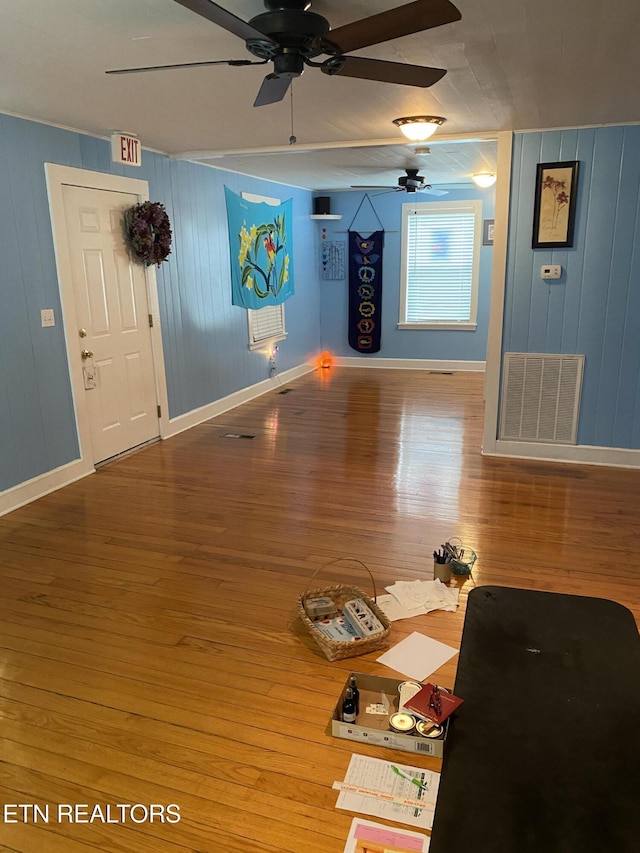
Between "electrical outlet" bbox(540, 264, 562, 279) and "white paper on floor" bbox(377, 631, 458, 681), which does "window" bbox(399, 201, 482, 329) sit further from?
"white paper on floor" bbox(377, 631, 458, 681)

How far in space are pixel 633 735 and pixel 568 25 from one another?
2530 mm

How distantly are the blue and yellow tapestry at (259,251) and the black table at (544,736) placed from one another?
17.1ft

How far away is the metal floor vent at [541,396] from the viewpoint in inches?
187

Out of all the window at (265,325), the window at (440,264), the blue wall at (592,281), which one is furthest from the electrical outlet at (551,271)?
the window at (440,264)

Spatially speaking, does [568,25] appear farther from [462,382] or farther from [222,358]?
[462,382]

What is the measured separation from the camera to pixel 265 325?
742 centimetres

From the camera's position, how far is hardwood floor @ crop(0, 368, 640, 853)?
74.5 inches

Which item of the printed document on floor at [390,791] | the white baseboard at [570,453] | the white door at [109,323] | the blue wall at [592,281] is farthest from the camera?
the white baseboard at [570,453]

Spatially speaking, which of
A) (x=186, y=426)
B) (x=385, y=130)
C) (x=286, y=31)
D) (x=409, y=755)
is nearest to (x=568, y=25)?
(x=286, y=31)

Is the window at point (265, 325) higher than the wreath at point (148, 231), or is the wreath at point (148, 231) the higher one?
the wreath at point (148, 231)

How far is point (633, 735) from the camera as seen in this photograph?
62.5 inches

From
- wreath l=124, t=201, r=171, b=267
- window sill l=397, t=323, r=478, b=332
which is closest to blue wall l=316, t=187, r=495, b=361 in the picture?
window sill l=397, t=323, r=478, b=332

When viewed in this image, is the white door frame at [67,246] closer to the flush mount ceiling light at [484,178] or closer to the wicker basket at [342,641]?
the wicker basket at [342,641]

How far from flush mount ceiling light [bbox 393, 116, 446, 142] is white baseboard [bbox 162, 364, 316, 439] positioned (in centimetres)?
311
